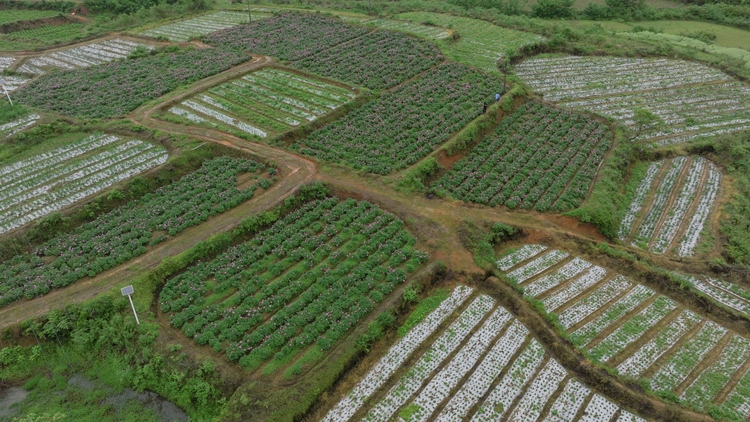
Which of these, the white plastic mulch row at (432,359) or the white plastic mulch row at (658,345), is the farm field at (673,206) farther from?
the white plastic mulch row at (432,359)

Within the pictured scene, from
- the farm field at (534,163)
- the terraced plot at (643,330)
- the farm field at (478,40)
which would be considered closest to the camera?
the terraced plot at (643,330)

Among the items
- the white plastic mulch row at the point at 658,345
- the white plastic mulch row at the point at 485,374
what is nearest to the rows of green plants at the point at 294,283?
the white plastic mulch row at the point at 485,374

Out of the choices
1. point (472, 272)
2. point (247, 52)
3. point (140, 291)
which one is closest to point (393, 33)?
point (247, 52)

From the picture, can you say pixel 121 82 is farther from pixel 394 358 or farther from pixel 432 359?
pixel 432 359

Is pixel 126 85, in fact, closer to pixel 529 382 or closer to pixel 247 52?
pixel 247 52

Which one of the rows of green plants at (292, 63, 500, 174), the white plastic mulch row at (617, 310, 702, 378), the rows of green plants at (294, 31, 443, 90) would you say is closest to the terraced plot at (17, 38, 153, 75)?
the rows of green plants at (294, 31, 443, 90)

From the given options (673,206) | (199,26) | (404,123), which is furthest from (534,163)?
(199,26)
